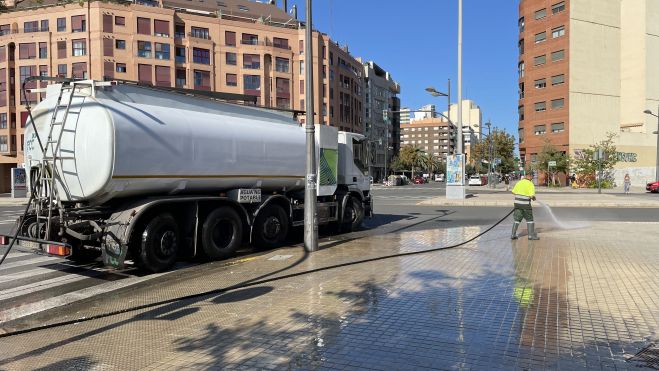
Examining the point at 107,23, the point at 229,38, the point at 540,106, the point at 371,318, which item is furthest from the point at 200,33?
the point at 371,318

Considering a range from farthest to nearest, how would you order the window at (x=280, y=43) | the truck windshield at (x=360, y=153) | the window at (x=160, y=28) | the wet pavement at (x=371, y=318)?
the window at (x=280, y=43) < the window at (x=160, y=28) < the truck windshield at (x=360, y=153) < the wet pavement at (x=371, y=318)

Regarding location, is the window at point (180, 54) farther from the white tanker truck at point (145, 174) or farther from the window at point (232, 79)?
the white tanker truck at point (145, 174)

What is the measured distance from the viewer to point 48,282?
7906 mm

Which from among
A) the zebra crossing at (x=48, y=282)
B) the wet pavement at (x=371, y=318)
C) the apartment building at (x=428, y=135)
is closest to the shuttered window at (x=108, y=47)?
the zebra crossing at (x=48, y=282)

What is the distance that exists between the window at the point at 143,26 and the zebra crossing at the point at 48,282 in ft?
191

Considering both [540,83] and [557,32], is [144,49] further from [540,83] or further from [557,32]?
[557,32]

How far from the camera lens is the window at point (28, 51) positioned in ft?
202

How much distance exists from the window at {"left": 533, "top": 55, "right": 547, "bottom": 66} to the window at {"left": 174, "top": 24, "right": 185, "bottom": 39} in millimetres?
45688

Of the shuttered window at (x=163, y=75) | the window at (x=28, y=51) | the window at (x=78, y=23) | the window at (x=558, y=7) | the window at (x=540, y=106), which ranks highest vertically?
the window at (x=558, y=7)

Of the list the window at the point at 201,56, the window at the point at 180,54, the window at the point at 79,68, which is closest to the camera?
the window at the point at 79,68

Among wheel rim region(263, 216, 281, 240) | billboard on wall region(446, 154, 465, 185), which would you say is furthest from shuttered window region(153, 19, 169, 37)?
wheel rim region(263, 216, 281, 240)

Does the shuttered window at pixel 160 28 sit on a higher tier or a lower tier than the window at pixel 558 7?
lower

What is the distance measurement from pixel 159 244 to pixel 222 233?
1.63m

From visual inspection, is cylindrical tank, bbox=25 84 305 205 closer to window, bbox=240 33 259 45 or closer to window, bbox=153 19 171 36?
window, bbox=153 19 171 36
